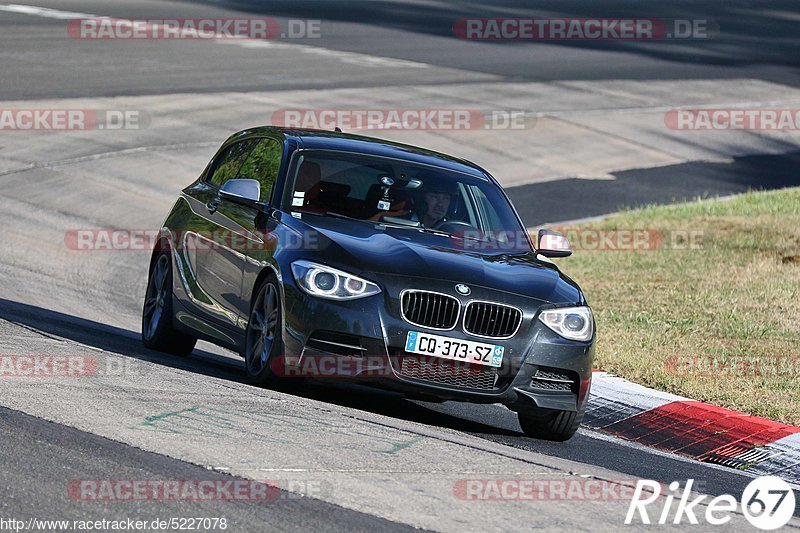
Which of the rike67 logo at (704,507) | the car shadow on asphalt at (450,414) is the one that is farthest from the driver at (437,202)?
the rike67 logo at (704,507)

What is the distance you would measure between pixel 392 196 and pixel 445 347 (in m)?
1.63

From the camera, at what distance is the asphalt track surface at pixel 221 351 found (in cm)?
649

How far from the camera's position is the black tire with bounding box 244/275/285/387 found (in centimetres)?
885

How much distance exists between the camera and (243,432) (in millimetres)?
7410

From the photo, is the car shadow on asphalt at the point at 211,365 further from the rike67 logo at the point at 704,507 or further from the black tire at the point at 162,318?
the rike67 logo at the point at 704,507

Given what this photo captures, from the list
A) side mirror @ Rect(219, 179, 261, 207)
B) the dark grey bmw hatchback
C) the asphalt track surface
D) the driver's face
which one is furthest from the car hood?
the asphalt track surface

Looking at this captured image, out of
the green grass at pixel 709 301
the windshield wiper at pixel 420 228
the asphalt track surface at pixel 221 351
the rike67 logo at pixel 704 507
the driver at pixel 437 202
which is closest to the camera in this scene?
the asphalt track surface at pixel 221 351

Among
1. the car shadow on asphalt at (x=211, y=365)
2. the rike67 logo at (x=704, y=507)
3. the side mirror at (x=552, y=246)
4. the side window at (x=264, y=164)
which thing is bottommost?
the car shadow on asphalt at (x=211, y=365)

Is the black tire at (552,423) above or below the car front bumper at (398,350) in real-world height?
below

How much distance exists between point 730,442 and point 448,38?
2850cm

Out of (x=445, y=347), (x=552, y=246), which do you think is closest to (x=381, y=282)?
(x=445, y=347)

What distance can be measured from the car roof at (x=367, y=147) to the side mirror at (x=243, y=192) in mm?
554

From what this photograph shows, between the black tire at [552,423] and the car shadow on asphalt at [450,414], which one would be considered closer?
the car shadow on asphalt at [450,414]

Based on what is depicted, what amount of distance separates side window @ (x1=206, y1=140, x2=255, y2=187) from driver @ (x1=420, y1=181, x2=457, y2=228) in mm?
1614
